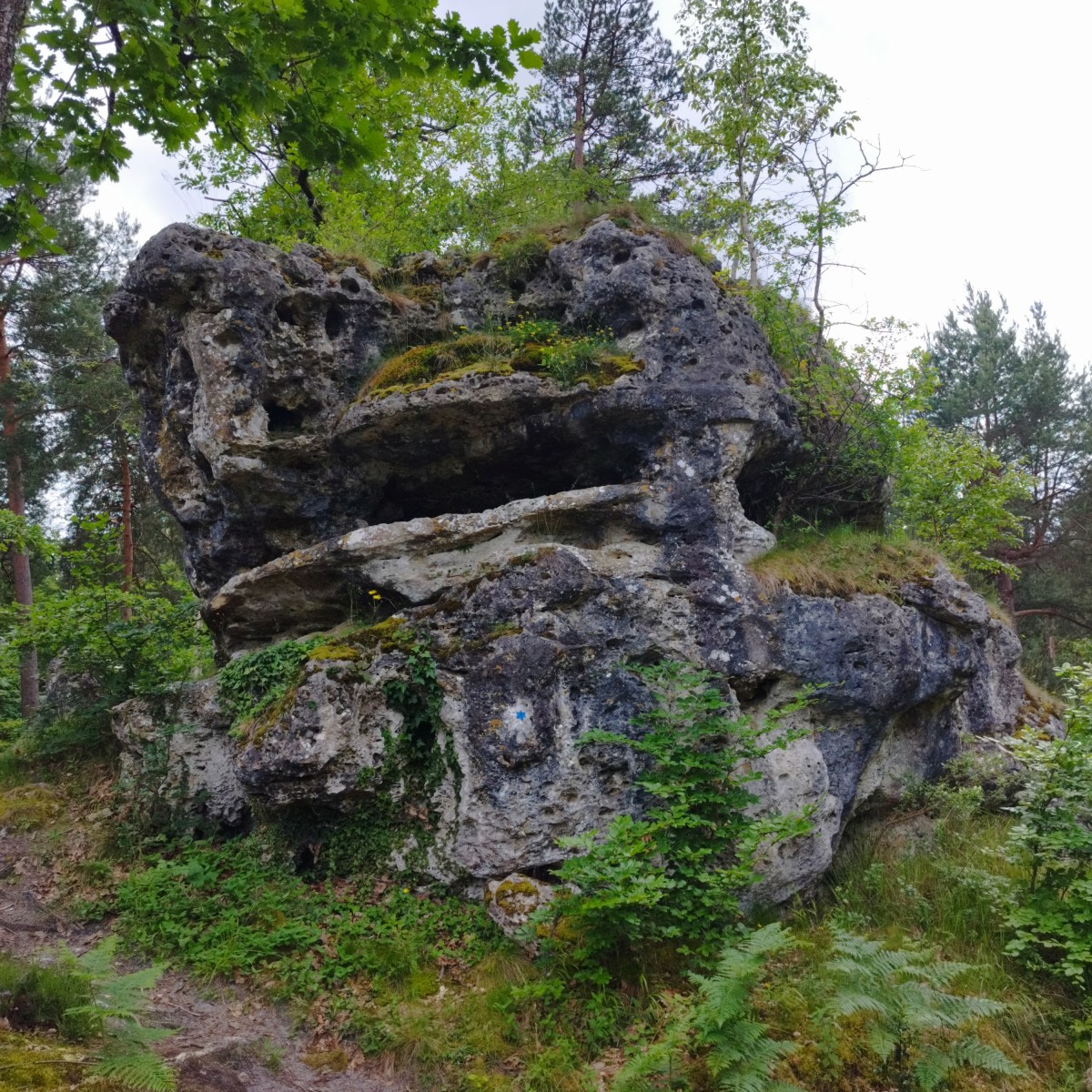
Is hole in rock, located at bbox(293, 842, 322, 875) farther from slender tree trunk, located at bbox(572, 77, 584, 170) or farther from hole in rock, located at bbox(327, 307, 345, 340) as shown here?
slender tree trunk, located at bbox(572, 77, 584, 170)

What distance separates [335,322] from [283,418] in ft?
4.39

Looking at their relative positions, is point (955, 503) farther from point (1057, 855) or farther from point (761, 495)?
point (1057, 855)

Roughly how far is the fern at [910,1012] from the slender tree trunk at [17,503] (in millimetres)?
15172

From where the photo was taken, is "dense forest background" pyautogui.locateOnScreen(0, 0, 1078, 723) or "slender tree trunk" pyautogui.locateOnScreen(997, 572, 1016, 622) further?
"slender tree trunk" pyautogui.locateOnScreen(997, 572, 1016, 622)

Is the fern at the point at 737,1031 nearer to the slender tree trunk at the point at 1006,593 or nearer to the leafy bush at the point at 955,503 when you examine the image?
the leafy bush at the point at 955,503

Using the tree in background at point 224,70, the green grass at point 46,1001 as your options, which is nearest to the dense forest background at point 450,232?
the tree in background at point 224,70

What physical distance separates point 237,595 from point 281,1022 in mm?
4404

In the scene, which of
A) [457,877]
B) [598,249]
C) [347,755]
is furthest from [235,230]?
[457,877]

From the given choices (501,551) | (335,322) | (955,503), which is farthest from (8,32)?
(955,503)

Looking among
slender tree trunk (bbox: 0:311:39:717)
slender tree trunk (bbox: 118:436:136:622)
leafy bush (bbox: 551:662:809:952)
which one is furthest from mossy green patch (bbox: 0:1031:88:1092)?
slender tree trunk (bbox: 118:436:136:622)

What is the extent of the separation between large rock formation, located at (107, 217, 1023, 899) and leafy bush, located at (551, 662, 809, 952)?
48cm

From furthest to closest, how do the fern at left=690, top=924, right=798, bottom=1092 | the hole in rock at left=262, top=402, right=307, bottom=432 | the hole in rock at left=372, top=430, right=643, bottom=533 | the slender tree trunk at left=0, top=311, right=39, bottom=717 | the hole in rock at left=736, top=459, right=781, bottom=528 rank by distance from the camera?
the slender tree trunk at left=0, top=311, right=39, bottom=717
the hole in rock at left=736, top=459, right=781, bottom=528
the hole in rock at left=262, top=402, right=307, bottom=432
the hole in rock at left=372, top=430, right=643, bottom=533
the fern at left=690, top=924, right=798, bottom=1092

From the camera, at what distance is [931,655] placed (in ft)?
25.3

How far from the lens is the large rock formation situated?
21.2 feet
